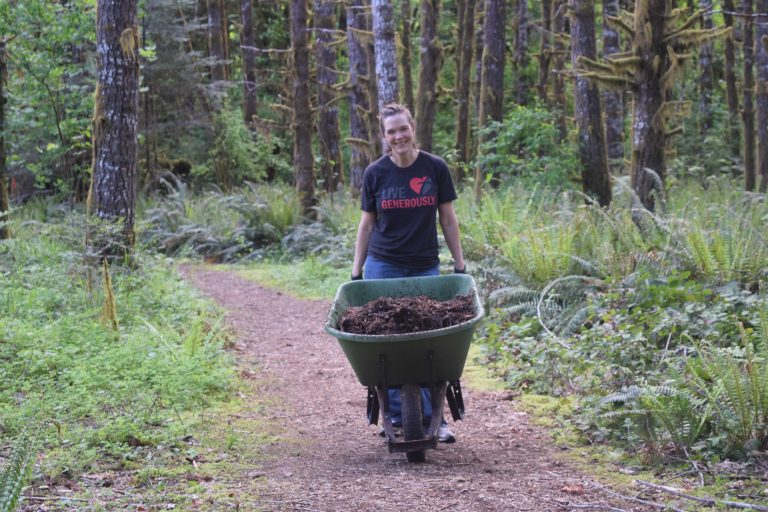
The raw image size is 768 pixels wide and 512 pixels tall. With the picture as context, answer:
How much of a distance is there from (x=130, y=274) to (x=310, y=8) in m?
22.9

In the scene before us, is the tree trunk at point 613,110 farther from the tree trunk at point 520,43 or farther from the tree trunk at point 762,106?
the tree trunk at point 520,43

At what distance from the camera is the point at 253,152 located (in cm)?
2758

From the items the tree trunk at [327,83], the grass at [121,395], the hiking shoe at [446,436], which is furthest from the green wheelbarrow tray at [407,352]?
the tree trunk at [327,83]

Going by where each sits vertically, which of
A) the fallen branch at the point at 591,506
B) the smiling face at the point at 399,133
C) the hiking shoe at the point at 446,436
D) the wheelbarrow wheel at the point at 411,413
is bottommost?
the hiking shoe at the point at 446,436

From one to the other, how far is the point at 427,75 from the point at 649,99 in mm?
9589

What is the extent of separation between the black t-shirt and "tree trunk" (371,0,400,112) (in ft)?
22.8

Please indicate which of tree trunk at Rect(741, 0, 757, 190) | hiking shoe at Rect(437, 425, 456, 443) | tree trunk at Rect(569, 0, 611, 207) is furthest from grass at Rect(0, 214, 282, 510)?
tree trunk at Rect(741, 0, 757, 190)

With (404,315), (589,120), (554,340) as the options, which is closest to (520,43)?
(589,120)

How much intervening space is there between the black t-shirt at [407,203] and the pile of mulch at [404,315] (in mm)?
641

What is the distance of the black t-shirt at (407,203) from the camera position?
19.5ft

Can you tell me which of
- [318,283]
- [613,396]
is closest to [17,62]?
[318,283]

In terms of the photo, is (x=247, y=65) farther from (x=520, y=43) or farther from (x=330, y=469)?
(x=330, y=469)

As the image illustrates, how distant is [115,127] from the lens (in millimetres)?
9781

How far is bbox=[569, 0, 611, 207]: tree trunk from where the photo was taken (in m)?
14.5
